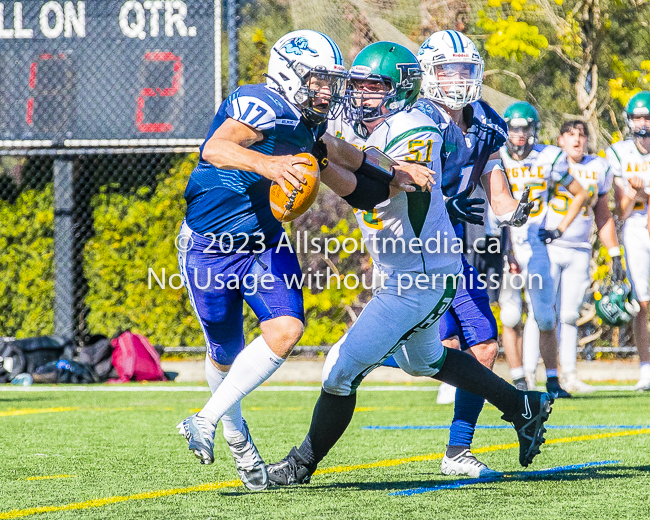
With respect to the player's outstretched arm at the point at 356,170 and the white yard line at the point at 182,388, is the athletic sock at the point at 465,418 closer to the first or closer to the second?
the player's outstretched arm at the point at 356,170

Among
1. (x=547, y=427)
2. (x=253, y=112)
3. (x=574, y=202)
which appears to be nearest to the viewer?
(x=253, y=112)

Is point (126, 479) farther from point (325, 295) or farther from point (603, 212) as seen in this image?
point (325, 295)

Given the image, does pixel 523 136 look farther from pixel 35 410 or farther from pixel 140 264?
pixel 140 264

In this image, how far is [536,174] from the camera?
695cm

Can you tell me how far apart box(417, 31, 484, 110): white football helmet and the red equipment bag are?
4.98 metres

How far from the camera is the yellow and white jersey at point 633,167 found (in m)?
7.43

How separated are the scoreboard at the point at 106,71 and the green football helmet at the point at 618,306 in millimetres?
3871

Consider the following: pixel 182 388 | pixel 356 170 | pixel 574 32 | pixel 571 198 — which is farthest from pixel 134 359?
pixel 356 170

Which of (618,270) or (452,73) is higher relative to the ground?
(452,73)

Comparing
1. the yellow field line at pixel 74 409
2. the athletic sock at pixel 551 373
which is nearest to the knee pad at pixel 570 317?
the athletic sock at pixel 551 373

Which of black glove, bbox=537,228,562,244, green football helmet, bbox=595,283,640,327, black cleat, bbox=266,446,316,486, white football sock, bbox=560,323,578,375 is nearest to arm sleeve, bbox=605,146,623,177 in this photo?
green football helmet, bbox=595,283,640,327

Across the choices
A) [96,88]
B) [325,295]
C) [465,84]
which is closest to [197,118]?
[96,88]

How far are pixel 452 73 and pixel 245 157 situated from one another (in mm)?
1510

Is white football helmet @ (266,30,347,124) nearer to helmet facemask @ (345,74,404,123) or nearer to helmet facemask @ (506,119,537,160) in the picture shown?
helmet facemask @ (345,74,404,123)
